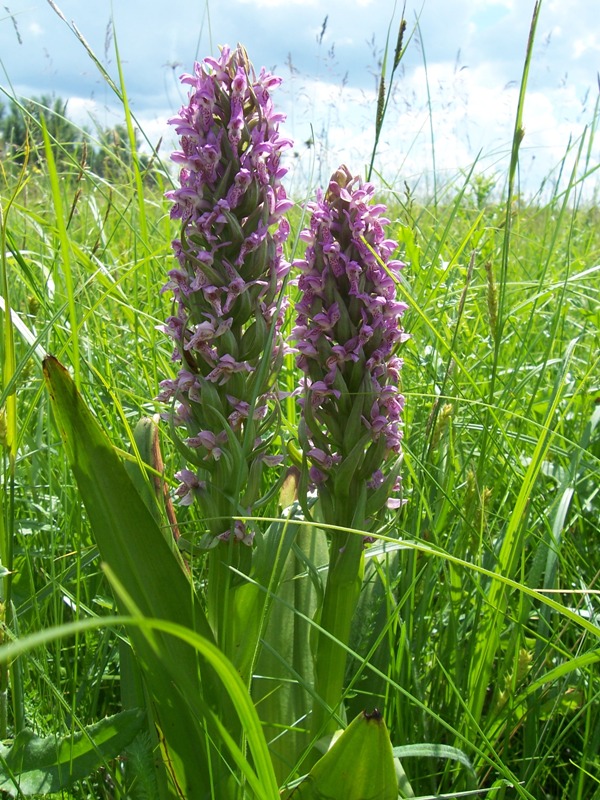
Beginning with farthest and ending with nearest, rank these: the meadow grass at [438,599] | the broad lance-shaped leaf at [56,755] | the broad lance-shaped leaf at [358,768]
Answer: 1. the meadow grass at [438,599]
2. the broad lance-shaped leaf at [56,755]
3. the broad lance-shaped leaf at [358,768]

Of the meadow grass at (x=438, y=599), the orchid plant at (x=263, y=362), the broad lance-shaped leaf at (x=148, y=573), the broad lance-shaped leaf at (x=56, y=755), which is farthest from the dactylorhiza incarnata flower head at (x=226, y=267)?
the broad lance-shaped leaf at (x=56, y=755)

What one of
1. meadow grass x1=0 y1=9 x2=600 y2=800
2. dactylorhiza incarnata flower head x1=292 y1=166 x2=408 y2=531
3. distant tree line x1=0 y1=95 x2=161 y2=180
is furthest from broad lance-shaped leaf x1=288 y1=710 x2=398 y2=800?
distant tree line x1=0 y1=95 x2=161 y2=180

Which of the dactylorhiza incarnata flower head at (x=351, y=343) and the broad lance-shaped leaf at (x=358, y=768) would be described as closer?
the broad lance-shaped leaf at (x=358, y=768)

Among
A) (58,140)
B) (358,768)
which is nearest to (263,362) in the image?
(358,768)

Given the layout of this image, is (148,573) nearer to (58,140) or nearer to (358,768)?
(358,768)

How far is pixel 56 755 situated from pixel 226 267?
106cm

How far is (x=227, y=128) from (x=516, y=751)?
1.69m

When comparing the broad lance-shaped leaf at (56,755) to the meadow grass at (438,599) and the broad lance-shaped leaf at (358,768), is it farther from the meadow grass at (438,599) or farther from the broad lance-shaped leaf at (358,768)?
the broad lance-shaped leaf at (358,768)

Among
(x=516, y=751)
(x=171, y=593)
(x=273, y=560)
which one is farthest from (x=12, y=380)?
(x=516, y=751)

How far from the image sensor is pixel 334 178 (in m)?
1.64

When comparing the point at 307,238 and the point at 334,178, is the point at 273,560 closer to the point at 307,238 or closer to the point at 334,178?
the point at 307,238

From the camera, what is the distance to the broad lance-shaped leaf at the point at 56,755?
4.42 ft

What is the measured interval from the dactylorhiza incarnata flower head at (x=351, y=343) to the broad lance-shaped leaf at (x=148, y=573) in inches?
17.3

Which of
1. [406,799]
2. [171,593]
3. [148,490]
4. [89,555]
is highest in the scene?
[148,490]
